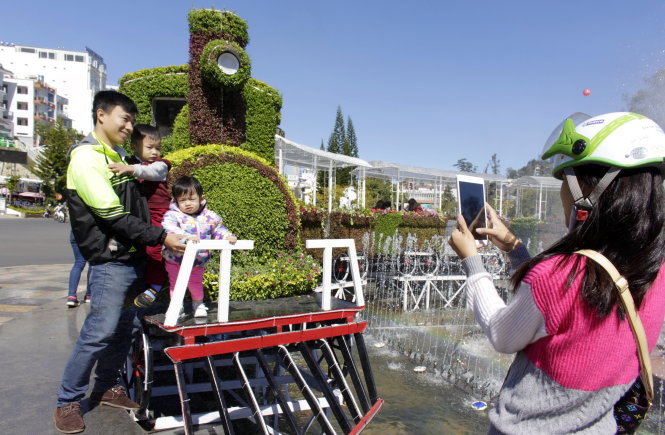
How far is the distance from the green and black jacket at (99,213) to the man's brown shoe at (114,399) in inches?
42.2

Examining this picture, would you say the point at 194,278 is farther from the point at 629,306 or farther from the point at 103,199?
the point at 629,306

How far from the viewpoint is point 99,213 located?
2875mm

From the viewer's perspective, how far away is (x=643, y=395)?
1.40 metres

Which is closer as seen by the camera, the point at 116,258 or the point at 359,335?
the point at 116,258

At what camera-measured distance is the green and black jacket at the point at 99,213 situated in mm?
2863

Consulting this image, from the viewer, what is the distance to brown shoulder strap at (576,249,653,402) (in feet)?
4.03

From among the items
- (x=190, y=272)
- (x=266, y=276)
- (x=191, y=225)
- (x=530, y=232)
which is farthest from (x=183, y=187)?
(x=530, y=232)

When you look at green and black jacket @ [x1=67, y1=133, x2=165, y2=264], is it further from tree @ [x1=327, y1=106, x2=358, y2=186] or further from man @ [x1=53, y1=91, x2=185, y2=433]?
tree @ [x1=327, y1=106, x2=358, y2=186]

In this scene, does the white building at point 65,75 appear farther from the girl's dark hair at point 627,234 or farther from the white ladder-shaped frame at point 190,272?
the girl's dark hair at point 627,234

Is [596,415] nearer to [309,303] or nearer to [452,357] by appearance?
[309,303]

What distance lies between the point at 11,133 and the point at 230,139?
6856 centimetres

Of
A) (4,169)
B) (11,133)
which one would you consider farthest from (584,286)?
(11,133)

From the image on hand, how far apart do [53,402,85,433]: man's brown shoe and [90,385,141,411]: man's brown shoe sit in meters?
0.32

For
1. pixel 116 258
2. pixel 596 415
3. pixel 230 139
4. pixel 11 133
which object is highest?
pixel 11 133
